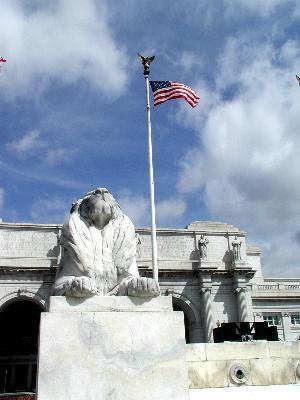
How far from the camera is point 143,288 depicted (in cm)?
477

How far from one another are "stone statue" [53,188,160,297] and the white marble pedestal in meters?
0.18

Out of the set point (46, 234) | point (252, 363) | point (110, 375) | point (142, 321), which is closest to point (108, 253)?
point (142, 321)

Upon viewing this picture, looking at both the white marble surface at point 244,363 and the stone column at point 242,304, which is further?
the stone column at point 242,304

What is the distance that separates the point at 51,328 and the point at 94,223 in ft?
5.22

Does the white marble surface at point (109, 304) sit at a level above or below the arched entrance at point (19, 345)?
below

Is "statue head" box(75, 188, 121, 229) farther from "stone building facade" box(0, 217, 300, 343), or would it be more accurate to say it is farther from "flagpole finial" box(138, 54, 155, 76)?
"stone building facade" box(0, 217, 300, 343)

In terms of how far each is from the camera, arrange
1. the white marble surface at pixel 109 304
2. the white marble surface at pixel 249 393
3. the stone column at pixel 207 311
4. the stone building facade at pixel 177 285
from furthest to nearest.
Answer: the stone column at pixel 207 311 < the stone building facade at pixel 177 285 < the white marble surface at pixel 249 393 < the white marble surface at pixel 109 304

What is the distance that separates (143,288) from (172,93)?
15736 millimetres

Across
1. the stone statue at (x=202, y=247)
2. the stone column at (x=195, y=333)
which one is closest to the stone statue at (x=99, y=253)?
the stone column at (x=195, y=333)

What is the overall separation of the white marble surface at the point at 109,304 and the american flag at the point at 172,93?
1531cm

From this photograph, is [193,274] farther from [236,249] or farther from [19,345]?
[19,345]

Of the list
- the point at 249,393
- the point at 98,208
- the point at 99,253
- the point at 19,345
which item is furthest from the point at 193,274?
the point at 99,253

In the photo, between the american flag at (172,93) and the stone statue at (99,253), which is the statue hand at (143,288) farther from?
the american flag at (172,93)

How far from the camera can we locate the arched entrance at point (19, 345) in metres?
33.9
